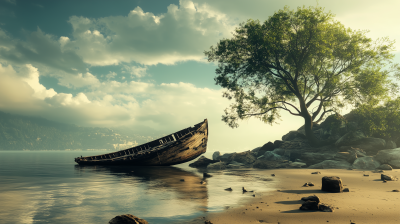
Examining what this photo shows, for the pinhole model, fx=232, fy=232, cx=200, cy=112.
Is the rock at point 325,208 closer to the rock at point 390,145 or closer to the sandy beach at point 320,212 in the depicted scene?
the sandy beach at point 320,212

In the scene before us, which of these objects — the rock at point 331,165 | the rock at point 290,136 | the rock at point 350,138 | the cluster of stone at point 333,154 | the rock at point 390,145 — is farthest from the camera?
the rock at point 290,136

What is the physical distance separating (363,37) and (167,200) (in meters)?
31.5

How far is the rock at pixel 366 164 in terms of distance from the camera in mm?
22219

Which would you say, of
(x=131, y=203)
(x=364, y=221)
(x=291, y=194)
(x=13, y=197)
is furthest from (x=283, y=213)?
(x=13, y=197)

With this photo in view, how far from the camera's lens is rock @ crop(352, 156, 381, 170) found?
875 inches

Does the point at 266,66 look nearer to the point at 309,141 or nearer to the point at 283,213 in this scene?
the point at 309,141

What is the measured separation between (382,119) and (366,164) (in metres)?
9.28

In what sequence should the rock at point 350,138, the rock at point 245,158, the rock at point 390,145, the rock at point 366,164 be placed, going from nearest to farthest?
the rock at point 366,164
the rock at point 390,145
the rock at point 350,138
the rock at point 245,158

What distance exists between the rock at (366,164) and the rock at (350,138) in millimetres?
6254

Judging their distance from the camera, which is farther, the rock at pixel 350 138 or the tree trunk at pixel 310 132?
the tree trunk at pixel 310 132

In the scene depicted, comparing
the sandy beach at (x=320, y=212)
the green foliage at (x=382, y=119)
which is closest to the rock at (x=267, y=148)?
the green foliage at (x=382, y=119)

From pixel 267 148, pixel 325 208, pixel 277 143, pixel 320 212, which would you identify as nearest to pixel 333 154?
pixel 277 143

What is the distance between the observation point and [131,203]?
10695 mm

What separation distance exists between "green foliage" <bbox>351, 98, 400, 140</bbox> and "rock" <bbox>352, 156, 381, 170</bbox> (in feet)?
21.8
